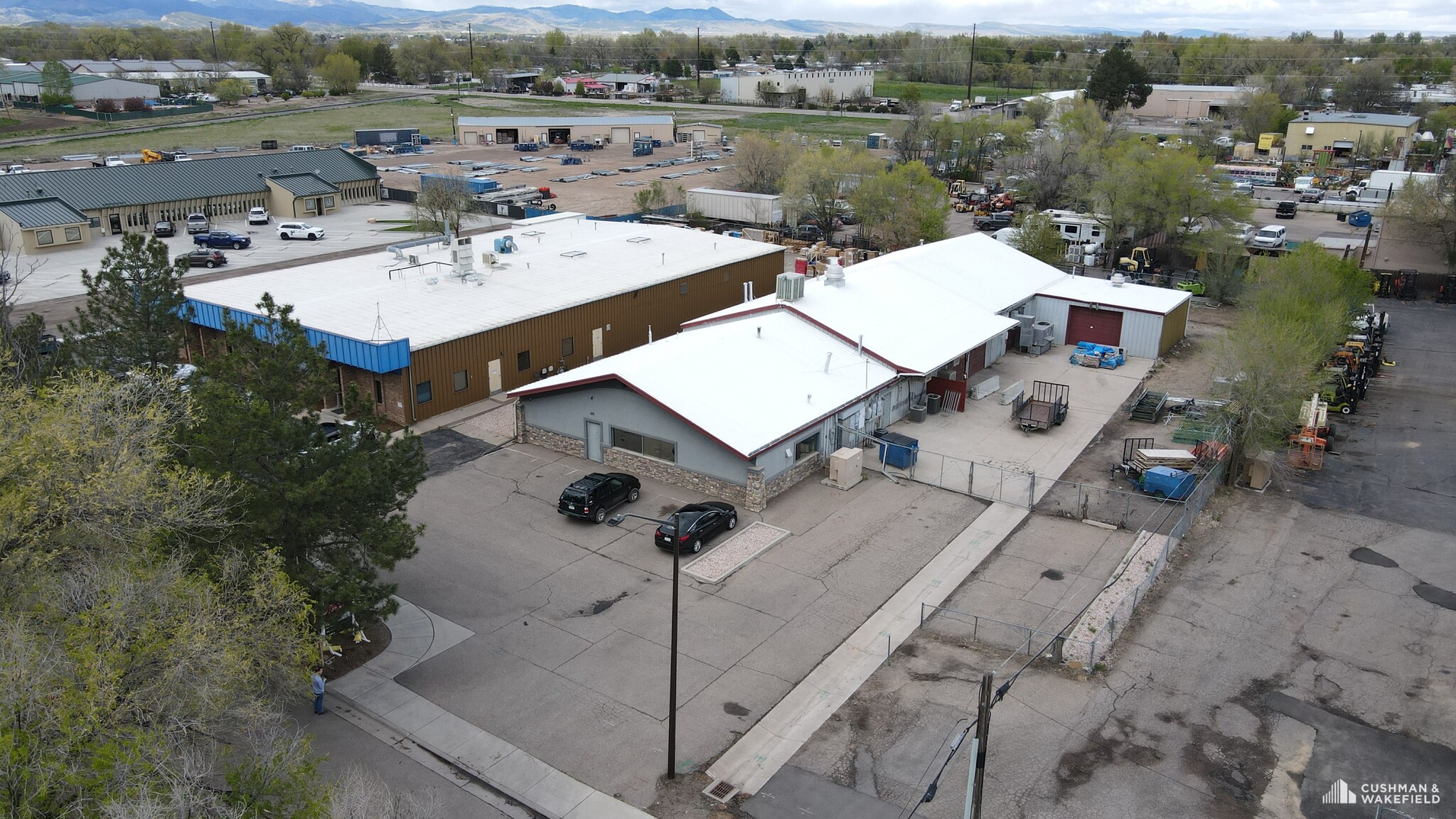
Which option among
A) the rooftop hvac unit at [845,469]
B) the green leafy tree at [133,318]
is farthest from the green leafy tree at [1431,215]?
the green leafy tree at [133,318]

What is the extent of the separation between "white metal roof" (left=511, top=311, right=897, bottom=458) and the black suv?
9.10 feet

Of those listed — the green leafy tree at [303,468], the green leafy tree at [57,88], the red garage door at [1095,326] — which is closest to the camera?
the green leafy tree at [303,468]

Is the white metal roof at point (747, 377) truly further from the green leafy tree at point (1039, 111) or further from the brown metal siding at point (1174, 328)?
the green leafy tree at point (1039, 111)

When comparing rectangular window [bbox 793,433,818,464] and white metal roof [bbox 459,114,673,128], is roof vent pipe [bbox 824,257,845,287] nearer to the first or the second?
rectangular window [bbox 793,433,818,464]

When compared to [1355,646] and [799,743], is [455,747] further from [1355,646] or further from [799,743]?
[1355,646]

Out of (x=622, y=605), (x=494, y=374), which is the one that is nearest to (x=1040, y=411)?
(x=622, y=605)

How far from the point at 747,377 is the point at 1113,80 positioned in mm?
110241

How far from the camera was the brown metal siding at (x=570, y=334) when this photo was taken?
125 ft

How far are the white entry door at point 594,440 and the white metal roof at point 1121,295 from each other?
26319mm

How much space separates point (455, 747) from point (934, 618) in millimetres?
11837

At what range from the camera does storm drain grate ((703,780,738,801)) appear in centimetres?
1877

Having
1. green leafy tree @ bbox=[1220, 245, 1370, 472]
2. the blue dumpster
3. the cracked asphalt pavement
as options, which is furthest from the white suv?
the cracked asphalt pavement

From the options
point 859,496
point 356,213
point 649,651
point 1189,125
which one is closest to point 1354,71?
point 1189,125

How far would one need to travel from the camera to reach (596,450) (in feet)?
113
